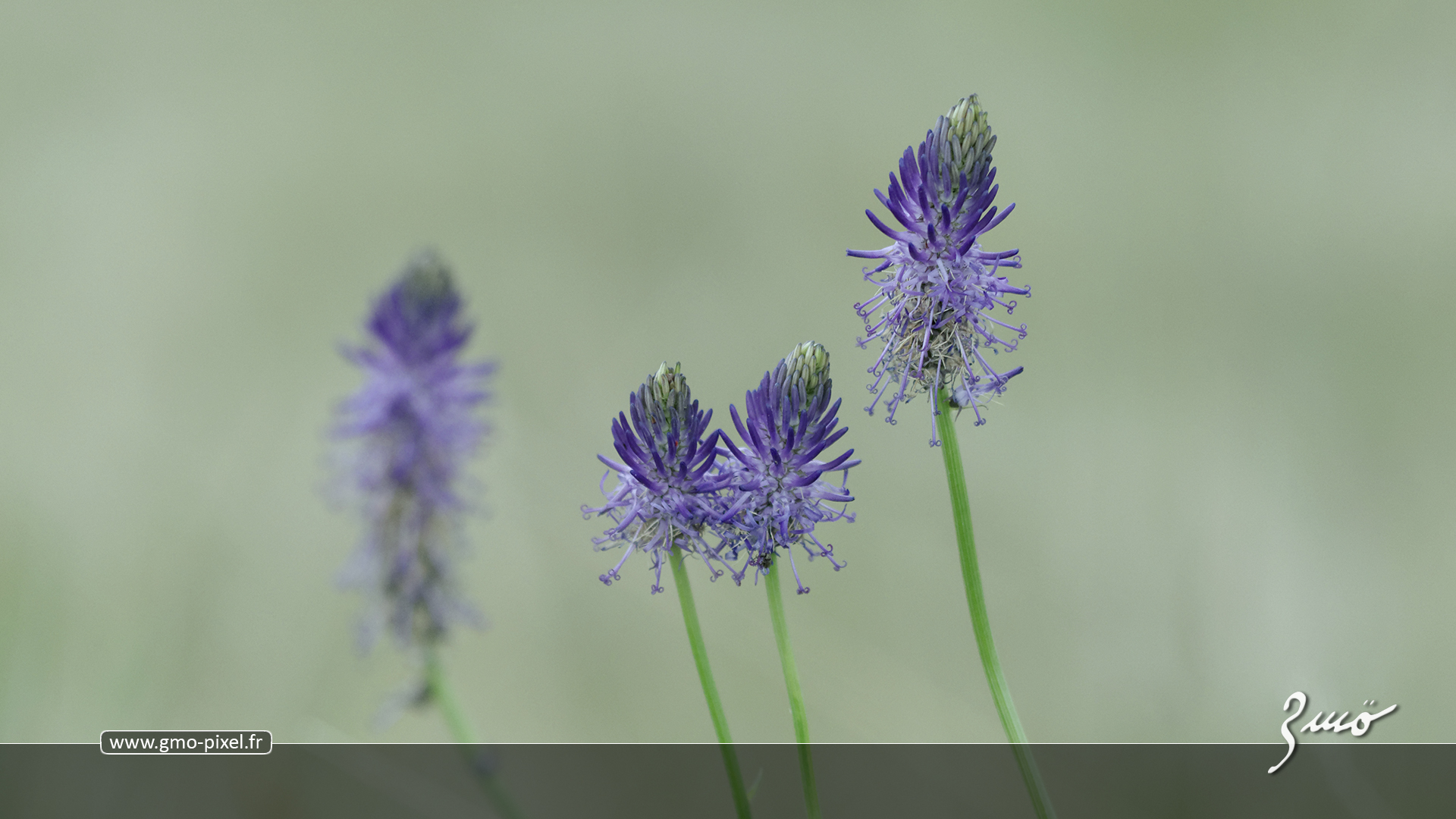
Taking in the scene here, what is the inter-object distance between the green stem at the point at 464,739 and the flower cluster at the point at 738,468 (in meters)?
0.20

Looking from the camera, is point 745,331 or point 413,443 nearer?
point 413,443

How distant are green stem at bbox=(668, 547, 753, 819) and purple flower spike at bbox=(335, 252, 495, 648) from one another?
36 centimetres

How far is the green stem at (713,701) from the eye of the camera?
0.33 meters

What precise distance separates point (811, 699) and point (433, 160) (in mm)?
1330

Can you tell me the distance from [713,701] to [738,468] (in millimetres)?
101

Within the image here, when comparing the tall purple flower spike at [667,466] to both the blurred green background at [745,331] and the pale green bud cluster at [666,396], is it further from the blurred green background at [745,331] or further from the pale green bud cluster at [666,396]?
the blurred green background at [745,331]

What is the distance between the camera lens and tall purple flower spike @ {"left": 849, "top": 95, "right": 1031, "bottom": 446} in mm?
367

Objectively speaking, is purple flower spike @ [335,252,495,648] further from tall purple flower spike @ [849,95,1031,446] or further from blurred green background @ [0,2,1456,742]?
blurred green background @ [0,2,1456,742]

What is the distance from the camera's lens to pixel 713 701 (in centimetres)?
34

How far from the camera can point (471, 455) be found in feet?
2.33

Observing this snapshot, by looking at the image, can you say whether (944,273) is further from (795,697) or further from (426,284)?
(426,284)
